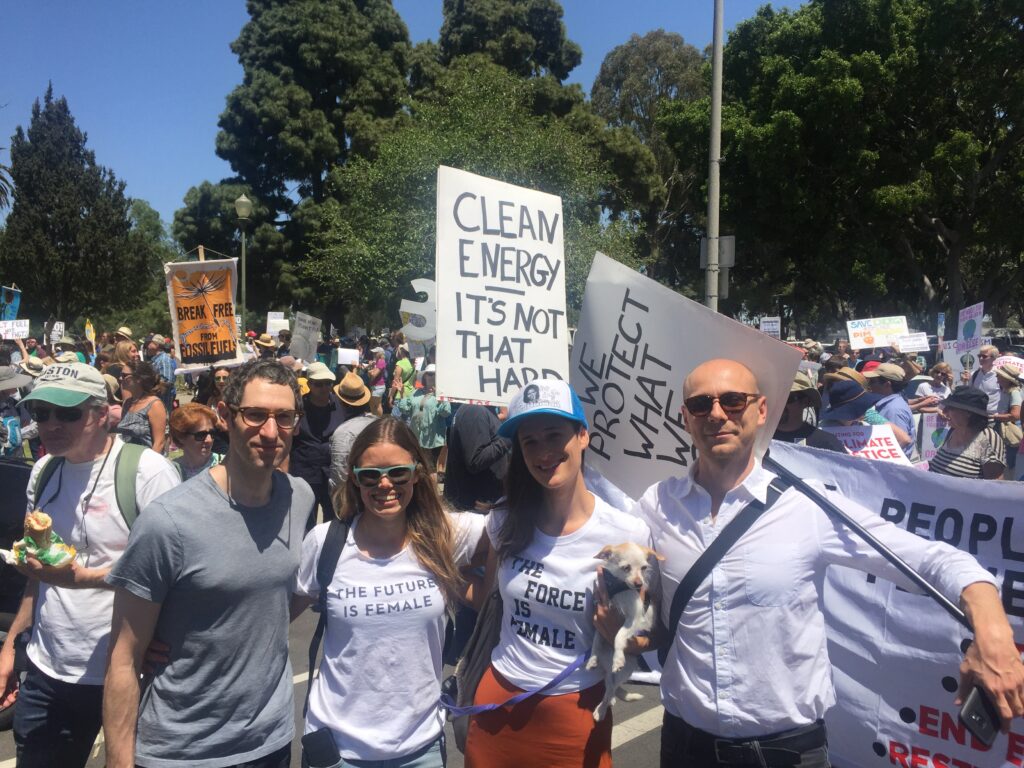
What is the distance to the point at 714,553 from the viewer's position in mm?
2195

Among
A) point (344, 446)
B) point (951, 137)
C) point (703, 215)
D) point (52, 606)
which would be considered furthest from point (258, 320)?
point (52, 606)

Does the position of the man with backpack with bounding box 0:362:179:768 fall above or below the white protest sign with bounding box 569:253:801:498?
below

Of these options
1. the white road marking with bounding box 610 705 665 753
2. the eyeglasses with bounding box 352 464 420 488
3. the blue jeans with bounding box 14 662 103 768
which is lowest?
the white road marking with bounding box 610 705 665 753

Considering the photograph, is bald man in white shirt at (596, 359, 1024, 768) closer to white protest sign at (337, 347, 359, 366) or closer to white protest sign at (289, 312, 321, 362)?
white protest sign at (289, 312, 321, 362)

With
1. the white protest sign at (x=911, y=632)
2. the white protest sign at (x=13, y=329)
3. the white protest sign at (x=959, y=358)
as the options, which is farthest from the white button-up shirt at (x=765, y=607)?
the white protest sign at (x=13, y=329)

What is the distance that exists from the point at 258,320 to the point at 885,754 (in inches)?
1722

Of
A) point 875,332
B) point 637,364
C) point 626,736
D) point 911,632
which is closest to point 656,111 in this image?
point 875,332

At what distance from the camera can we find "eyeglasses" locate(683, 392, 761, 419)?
231cm

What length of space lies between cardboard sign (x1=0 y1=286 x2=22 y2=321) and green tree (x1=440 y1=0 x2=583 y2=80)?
22970 mm

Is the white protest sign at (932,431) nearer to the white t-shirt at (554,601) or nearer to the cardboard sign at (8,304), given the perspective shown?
the white t-shirt at (554,601)

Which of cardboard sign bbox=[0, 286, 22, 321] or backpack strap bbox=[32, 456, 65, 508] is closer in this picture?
backpack strap bbox=[32, 456, 65, 508]

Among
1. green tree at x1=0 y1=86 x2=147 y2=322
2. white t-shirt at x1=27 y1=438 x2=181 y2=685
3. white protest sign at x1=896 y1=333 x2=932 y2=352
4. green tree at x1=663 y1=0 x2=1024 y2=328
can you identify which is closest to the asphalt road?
white t-shirt at x1=27 y1=438 x2=181 y2=685

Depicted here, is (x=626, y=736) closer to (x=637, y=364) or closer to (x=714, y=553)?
(x=637, y=364)

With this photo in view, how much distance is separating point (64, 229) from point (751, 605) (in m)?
50.6
